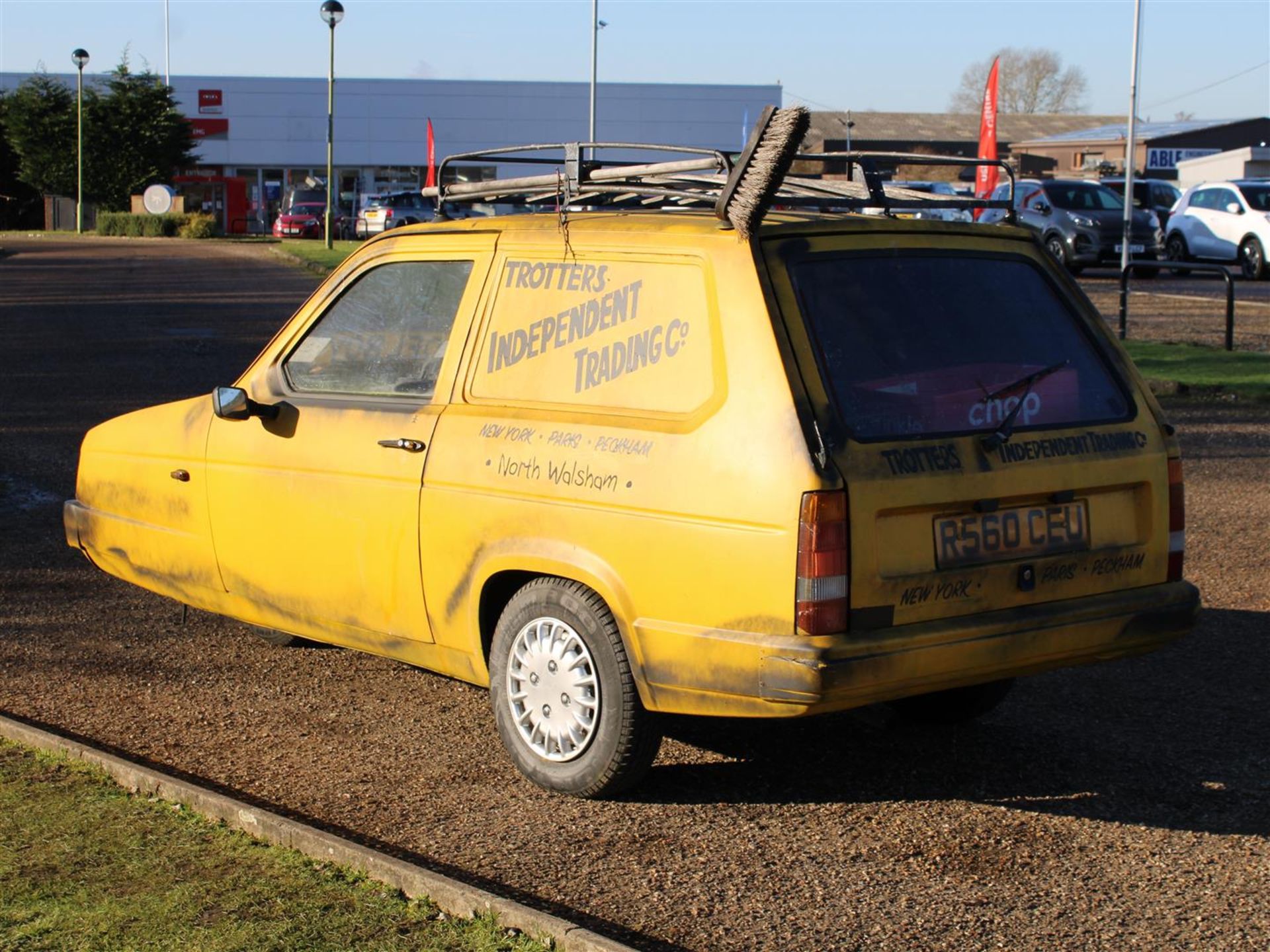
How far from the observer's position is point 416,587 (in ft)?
17.3

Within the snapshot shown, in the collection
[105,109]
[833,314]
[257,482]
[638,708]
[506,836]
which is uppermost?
[105,109]

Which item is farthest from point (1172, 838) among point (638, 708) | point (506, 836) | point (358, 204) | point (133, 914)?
point (358, 204)

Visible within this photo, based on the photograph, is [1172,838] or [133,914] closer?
[133,914]

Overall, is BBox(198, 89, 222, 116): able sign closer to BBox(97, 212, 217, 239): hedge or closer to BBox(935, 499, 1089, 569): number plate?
BBox(97, 212, 217, 239): hedge

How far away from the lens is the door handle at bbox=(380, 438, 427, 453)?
523 cm

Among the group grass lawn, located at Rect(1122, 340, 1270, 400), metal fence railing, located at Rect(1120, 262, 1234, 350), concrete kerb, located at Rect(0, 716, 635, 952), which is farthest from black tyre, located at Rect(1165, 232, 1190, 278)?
concrete kerb, located at Rect(0, 716, 635, 952)

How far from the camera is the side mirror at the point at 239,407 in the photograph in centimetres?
576

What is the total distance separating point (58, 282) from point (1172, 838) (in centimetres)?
3055

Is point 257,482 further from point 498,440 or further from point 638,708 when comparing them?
point 638,708

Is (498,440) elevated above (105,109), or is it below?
below

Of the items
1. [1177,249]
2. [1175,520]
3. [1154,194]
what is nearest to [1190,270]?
[1175,520]

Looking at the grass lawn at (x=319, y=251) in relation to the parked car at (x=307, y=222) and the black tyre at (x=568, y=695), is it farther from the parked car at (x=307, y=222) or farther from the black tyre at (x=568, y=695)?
the black tyre at (x=568, y=695)

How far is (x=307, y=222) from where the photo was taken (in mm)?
57688

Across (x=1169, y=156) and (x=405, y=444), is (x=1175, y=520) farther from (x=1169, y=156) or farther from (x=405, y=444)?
(x=1169, y=156)
